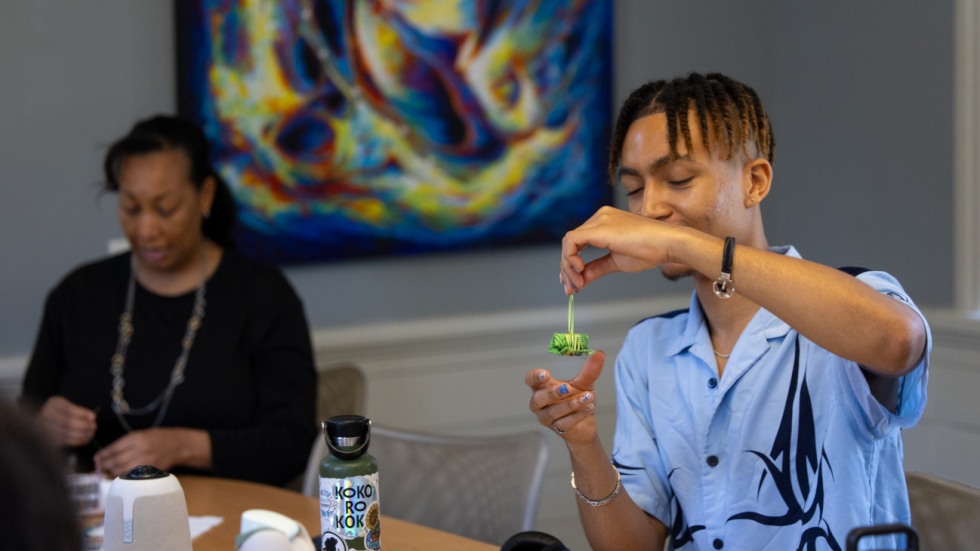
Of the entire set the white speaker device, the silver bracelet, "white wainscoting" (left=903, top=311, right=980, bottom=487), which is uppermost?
the white speaker device

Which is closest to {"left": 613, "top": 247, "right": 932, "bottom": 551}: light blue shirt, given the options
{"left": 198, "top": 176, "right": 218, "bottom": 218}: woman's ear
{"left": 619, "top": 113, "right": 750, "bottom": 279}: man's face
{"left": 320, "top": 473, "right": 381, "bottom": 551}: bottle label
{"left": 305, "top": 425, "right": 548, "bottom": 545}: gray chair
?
{"left": 619, "top": 113, "right": 750, "bottom": 279}: man's face

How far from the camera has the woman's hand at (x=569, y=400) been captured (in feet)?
5.46

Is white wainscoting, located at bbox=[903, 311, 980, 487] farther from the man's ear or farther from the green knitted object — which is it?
the green knitted object

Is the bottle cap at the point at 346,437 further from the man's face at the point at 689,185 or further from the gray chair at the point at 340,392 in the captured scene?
the gray chair at the point at 340,392

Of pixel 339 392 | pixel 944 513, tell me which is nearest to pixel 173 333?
pixel 339 392

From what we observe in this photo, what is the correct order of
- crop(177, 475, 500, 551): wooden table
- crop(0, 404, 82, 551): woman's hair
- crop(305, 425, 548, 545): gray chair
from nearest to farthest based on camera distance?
crop(0, 404, 82, 551): woman's hair < crop(177, 475, 500, 551): wooden table < crop(305, 425, 548, 545): gray chair

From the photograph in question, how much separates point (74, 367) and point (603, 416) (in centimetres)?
170

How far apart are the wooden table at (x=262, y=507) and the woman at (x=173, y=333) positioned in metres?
0.34

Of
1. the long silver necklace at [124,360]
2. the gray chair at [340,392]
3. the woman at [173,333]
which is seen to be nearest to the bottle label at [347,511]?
the woman at [173,333]

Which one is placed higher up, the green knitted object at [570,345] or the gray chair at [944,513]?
the green knitted object at [570,345]

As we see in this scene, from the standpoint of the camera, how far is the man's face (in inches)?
69.3

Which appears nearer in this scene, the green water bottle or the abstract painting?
the green water bottle

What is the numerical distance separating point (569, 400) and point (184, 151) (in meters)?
1.62

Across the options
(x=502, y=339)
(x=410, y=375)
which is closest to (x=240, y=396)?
(x=410, y=375)
